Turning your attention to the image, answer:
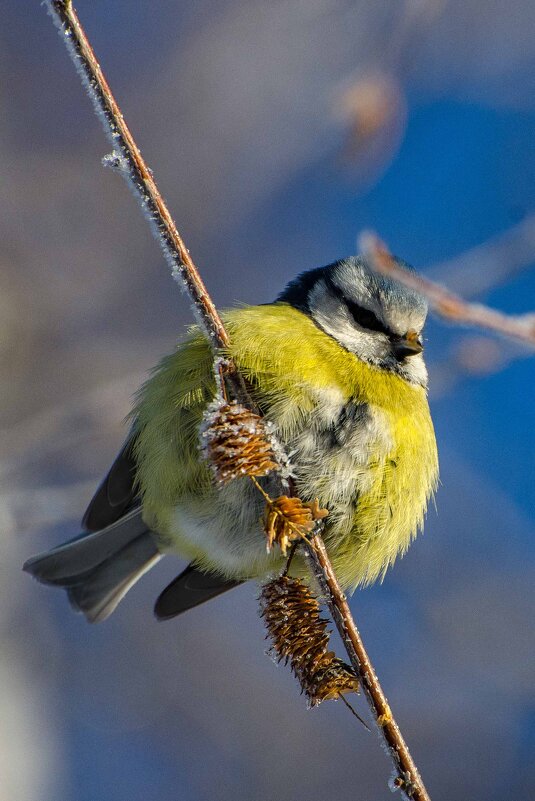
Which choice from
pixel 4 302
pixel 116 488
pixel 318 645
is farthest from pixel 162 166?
pixel 318 645

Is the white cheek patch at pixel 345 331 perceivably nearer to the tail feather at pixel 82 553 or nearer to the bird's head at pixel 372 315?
the bird's head at pixel 372 315

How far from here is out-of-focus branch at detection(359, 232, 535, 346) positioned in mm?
941

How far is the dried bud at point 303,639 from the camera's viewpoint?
1542 mm

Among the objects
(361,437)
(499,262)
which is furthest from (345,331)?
(499,262)

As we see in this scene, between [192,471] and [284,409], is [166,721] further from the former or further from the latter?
[284,409]

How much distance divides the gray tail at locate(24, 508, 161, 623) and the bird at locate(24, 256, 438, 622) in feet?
0.74

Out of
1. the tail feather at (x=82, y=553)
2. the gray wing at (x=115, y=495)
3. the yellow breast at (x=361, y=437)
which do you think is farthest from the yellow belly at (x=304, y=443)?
the tail feather at (x=82, y=553)

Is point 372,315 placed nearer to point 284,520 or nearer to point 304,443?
point 304,443

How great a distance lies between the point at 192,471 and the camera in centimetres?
210

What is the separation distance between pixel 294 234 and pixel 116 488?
1397mm

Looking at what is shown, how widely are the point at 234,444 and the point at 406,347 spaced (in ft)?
3.02

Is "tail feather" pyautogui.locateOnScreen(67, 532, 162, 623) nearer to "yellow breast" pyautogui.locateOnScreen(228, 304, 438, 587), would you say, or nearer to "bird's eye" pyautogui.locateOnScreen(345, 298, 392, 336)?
"yellow breast" pyautogui.locateOnScreen(228, 304, 438, 587)

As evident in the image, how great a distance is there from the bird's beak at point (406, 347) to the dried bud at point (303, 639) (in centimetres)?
83

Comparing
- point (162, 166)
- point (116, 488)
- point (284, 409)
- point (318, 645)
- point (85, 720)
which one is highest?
point (162, 166)
